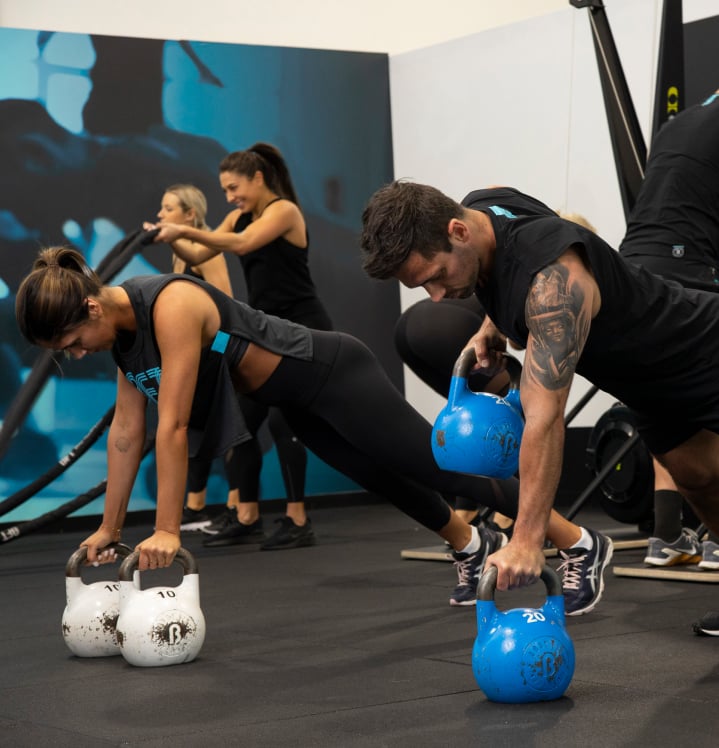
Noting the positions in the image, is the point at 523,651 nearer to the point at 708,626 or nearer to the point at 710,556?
the point at 708,626

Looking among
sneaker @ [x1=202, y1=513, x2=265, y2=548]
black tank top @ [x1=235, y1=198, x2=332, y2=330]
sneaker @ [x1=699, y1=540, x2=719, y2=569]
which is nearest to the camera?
sneaker @ [x1=699, y1=540, x2=719, y2=569]

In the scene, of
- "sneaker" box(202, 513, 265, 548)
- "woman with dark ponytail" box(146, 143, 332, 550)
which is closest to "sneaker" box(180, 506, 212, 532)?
A: "sneaker" box(202, 513, 265, 548)

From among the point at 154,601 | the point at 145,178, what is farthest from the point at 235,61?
the point at 154,601

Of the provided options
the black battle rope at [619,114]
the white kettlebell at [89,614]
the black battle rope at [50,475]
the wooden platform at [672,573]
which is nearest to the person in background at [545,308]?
the white kettlebell at [89,614]

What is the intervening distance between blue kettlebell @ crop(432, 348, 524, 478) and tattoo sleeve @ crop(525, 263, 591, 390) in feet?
1.07

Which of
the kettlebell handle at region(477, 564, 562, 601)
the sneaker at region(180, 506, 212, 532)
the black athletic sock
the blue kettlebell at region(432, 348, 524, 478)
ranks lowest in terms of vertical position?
the sneaker at region(180, 506, 212, 532)

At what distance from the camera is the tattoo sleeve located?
217 centimetres

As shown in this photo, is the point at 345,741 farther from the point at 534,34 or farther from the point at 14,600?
the point at 534,34

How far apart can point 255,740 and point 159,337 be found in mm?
1124

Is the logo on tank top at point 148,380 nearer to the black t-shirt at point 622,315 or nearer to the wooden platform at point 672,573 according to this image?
the black t-shirt at point 622,315

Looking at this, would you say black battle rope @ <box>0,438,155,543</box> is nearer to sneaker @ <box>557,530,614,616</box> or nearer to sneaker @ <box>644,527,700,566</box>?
sneaker @ <box>644,527,700,566</box>

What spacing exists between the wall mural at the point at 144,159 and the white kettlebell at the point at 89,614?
134 inches

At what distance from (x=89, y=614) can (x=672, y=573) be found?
1.92m

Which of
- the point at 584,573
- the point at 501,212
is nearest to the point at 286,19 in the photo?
the point at 584,573
